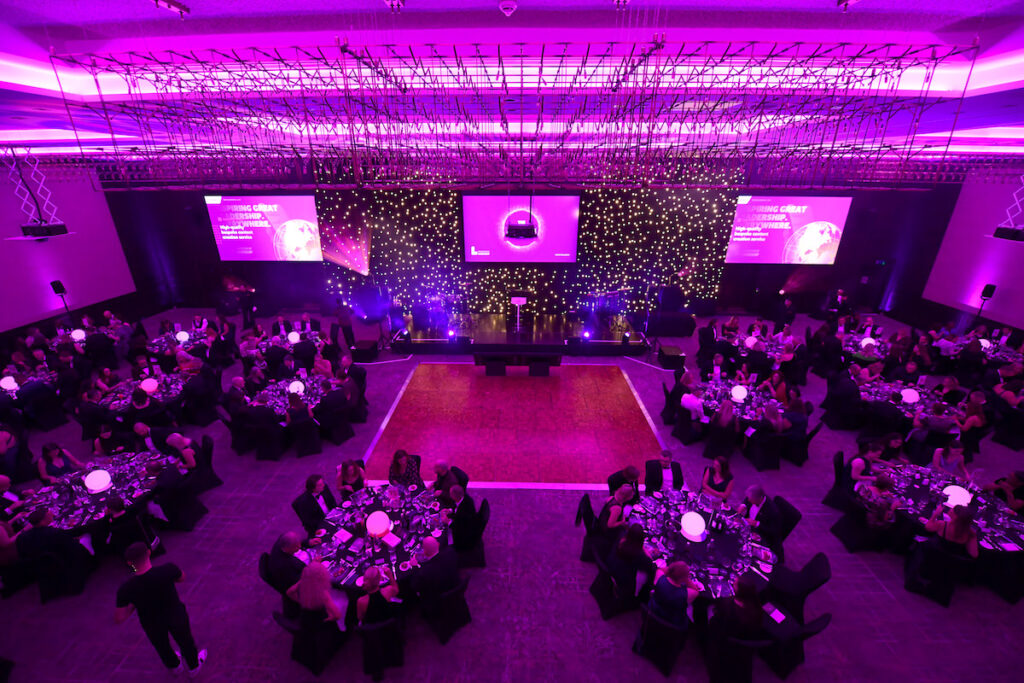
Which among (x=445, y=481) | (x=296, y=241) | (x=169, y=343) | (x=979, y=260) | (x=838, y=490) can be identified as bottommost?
(x=838, y=490)

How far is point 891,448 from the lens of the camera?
5895mm

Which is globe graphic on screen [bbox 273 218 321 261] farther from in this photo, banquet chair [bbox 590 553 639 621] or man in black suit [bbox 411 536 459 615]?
banquet chair [bbox 590 553 639 621]

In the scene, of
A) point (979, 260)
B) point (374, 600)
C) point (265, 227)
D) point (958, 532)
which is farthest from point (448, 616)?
point (979, 260)

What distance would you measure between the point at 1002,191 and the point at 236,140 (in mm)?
19276

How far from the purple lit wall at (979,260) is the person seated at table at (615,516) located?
41.6 ft

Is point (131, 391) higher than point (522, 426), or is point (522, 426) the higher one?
point (131, 391)

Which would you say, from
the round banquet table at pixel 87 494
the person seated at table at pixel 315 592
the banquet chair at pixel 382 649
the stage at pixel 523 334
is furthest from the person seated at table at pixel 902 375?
the round banquet table at pixel 87 494

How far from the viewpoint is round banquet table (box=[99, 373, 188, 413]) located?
7.12 metres

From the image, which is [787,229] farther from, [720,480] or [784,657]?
[784,657]

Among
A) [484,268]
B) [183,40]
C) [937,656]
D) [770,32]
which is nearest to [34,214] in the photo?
[183,40]

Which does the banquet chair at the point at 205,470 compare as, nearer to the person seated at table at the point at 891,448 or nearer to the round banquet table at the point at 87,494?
the round banquet table at the point at 87,494

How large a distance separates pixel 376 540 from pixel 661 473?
3448 mm

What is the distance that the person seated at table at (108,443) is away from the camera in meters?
5.97

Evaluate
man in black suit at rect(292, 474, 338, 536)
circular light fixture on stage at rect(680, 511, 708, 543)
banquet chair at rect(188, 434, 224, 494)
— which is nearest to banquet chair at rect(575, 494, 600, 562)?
circular light fixture on stage at rect(680, 511, 708, 543)
